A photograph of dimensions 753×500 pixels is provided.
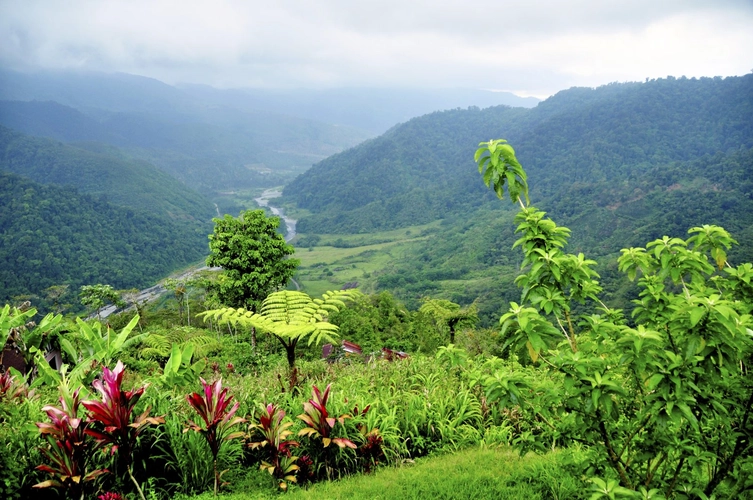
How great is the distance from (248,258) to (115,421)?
961 cm

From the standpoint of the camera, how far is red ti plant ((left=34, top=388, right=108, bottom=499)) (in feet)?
9.45

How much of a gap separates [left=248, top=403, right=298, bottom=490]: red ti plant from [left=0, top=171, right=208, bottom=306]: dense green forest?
53630mm

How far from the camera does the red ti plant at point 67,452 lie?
2.88 meters

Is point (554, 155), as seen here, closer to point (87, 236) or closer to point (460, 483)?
point (87, 236)

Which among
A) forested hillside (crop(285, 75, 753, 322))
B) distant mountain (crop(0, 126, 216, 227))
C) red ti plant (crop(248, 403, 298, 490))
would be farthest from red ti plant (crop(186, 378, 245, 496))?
distant mountain (crop(0, 126, 216, 227))

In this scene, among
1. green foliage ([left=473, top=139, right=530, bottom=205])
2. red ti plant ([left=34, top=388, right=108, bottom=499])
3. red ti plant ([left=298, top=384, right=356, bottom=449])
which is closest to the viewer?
green foliage ([left=473, top=139, right=530, bottom=205])

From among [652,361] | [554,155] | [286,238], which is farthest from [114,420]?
[554,155]

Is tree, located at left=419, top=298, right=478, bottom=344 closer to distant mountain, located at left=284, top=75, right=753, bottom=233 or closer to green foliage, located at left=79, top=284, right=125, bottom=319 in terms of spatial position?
green foliage, located at left=79, top=284, right=125, bottom=319

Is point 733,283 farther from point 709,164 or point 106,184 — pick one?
point 106,184

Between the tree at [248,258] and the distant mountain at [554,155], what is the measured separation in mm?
103527

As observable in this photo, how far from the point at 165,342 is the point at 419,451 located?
7.48 m

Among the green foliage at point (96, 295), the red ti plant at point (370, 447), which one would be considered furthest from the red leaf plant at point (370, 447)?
the green foliage at point (96, 295)

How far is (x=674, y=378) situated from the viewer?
6.25 feet

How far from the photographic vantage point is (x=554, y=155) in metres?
132
